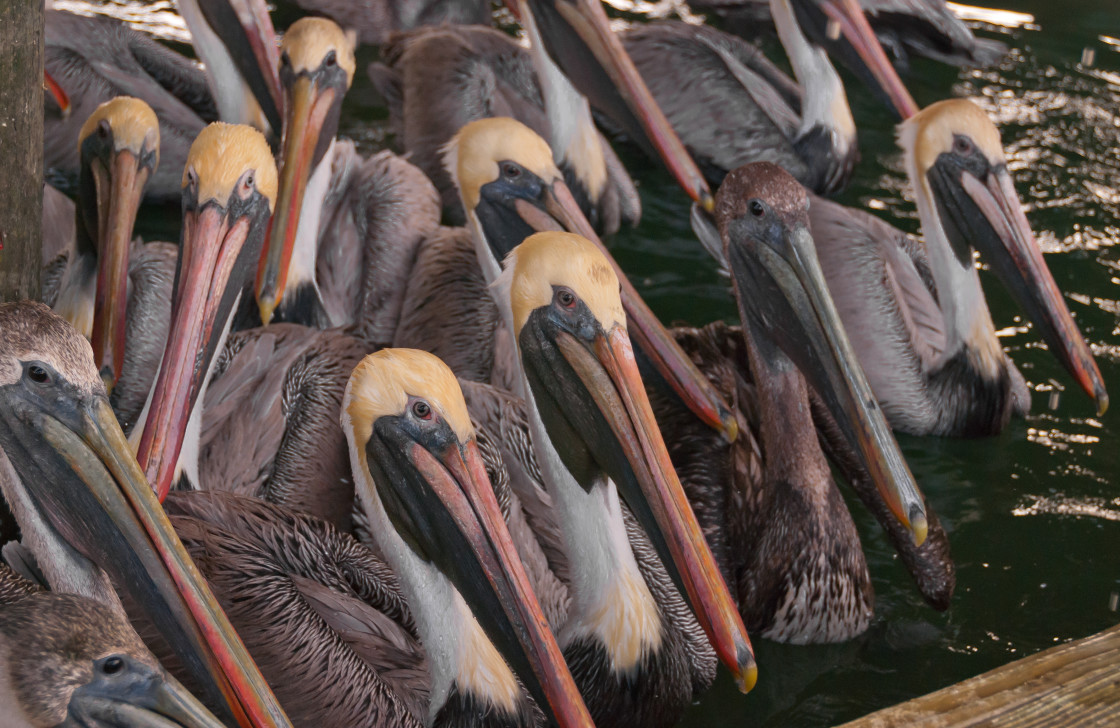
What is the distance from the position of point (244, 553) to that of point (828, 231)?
87.9 inches

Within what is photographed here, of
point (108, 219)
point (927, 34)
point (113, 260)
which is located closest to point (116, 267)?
point (113, 260)

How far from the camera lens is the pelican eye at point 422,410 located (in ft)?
7.34

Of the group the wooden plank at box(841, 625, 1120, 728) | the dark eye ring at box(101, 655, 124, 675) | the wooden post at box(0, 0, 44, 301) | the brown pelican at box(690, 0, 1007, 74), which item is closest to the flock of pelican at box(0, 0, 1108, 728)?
the dark eye ring at box(101, 655, 124, 675)

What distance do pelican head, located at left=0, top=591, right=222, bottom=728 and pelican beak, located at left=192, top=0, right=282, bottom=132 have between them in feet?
8.57

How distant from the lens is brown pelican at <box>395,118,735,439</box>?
3.05 meters

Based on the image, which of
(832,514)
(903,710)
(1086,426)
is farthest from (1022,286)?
(903,710)

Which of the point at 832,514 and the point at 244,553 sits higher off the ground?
the point at 244,553

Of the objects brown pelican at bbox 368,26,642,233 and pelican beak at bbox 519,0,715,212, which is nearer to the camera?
pelican beak at bbox 519,0,715,212

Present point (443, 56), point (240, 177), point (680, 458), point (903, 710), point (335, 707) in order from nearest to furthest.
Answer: point (903, 710) → point (335, 707) → point (240, 177) → point (680, 458) → point (443, 56)

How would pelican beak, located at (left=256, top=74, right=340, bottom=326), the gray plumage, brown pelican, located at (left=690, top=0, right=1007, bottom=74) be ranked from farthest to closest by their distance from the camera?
1. brown pelican, located at (left=690, top=0, right=1007, bottom=74)
2. the gray plumage
3. pelican beak, located at (left=256, top=74, right=340, bottom=326)

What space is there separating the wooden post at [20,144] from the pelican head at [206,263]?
0.33m

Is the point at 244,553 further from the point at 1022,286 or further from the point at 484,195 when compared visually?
the point at 1022,286

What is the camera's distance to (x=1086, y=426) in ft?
12.5

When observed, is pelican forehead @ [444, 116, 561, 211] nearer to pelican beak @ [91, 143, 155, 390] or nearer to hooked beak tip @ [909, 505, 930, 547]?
pelican beak @ [91, 143, 155, 390]
